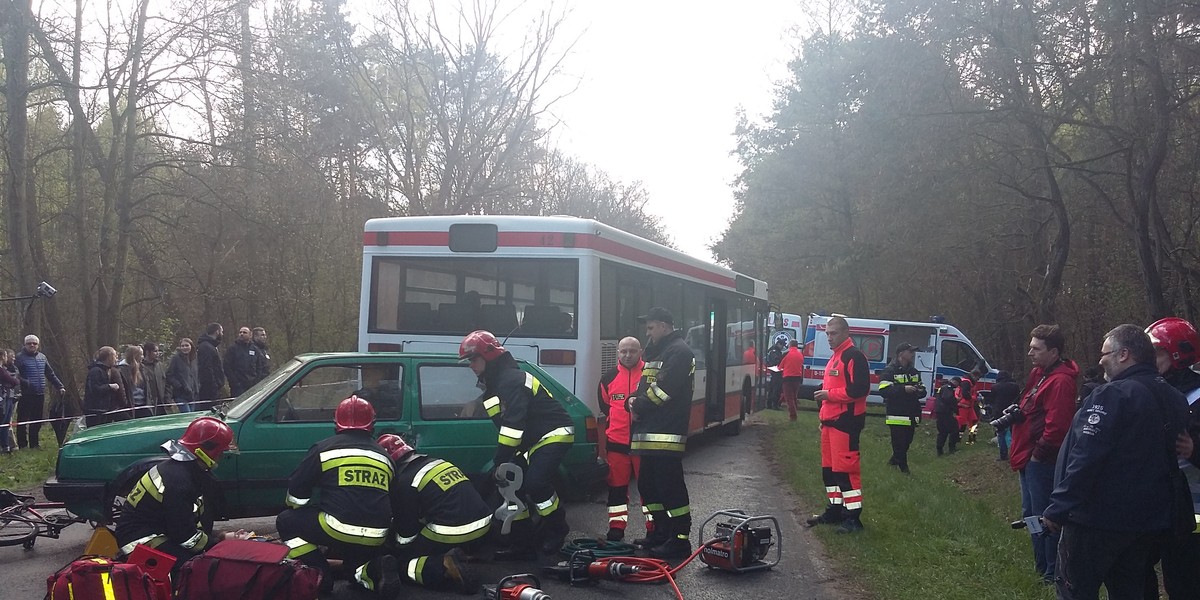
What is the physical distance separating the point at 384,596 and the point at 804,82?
28.4m

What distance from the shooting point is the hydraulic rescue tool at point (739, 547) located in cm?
688

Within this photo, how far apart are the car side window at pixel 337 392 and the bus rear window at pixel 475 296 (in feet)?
8.55

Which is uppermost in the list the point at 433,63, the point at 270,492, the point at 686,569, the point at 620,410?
the point at 433,63

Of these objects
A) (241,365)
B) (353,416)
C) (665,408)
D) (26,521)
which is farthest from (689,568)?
(241,365)

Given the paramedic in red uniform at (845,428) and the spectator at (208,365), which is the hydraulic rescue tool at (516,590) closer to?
the paramedic in red uniform at (845,428)

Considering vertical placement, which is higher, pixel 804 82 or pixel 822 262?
pixel 804 82

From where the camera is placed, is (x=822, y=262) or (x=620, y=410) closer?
(x=620, y=410)

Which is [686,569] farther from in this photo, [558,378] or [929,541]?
[558,378]

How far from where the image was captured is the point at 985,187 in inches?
744

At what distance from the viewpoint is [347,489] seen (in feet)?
18.4

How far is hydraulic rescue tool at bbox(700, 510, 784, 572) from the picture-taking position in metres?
6.88

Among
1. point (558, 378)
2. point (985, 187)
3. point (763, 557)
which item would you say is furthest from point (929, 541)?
point (985, 187)

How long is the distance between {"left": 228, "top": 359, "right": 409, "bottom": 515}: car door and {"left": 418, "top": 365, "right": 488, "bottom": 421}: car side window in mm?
208

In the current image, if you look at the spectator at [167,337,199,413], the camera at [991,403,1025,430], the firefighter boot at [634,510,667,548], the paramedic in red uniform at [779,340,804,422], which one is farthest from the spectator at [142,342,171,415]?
the paramedic in red uniform at [779,340,804,422]
